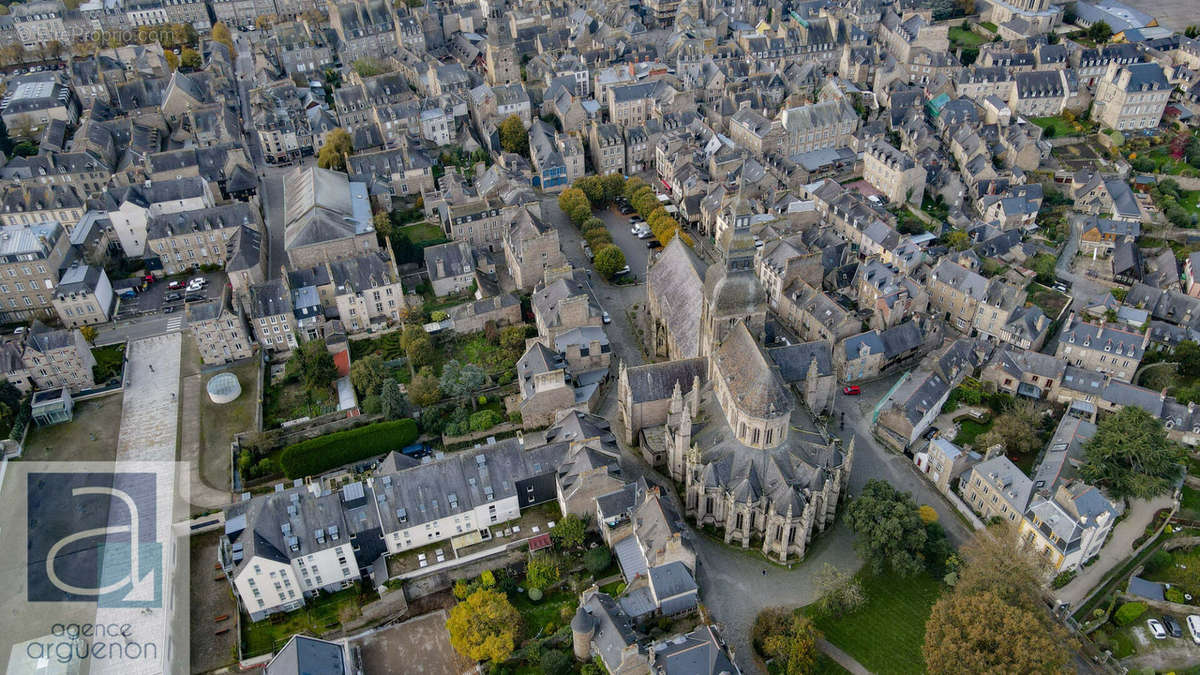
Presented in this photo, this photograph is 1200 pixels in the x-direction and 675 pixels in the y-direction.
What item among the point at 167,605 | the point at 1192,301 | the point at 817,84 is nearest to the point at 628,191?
the point at 817,84

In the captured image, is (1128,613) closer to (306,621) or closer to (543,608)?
(543,608)

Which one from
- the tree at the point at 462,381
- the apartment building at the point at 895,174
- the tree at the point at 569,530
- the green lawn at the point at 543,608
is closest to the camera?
the green lawn at the point at 543,608

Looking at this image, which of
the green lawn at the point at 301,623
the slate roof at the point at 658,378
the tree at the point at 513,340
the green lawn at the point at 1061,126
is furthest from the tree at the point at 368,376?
the green lawn at the point at 1061,126

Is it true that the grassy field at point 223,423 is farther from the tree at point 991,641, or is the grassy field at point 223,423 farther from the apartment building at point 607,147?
the tree at point 991,641

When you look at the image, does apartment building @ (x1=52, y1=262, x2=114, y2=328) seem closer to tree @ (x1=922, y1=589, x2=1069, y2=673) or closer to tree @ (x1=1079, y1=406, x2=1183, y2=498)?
tree @ (x1=922, y1=589, x2=1069, y2=673)

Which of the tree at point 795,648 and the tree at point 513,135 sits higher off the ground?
the tree at point 513,135

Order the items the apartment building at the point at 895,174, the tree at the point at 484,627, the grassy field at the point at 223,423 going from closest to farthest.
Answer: the tree at the point at 484,627 < the grassy field at the point at 223,423 < the apartment building at the point at 895,174

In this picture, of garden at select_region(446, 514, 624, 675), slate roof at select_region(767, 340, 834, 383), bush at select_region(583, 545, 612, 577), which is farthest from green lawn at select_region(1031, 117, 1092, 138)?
garden at select_region(446, 514, 624, 675)
